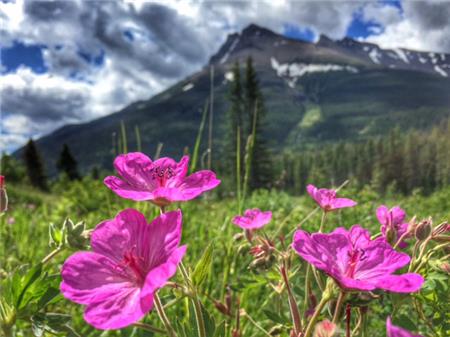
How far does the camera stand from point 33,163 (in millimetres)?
54969

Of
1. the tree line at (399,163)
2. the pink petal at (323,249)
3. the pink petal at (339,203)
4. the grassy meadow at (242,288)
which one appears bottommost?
the tree line at (399,163)

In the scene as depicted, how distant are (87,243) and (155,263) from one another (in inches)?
9.1

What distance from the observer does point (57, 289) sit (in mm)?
948

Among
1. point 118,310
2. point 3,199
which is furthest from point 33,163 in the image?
point 118,310

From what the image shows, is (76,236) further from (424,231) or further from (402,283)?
(424,231)

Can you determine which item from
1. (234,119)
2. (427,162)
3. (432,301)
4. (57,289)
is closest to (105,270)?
(57,289)

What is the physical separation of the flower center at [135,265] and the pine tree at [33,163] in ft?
190

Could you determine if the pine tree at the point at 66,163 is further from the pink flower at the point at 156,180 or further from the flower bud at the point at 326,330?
the flower bud at the point at 326,330

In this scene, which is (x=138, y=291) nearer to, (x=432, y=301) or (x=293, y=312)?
(x=293, y=312)

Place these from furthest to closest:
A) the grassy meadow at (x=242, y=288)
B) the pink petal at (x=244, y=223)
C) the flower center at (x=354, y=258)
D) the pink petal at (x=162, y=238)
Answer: the pink petal at (x=244, y=223), the grassy meadow at (x=242, y=288), the flower center at (x=354, y=258), the pink petal at (x=162, y=238)

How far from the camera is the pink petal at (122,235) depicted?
838mm

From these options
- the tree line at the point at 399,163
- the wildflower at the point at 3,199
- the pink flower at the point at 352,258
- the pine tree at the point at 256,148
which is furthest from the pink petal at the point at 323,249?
the tree line at the point at 399,163

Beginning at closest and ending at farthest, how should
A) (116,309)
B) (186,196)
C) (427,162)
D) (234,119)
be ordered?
(116,309) → (186,196) → (234,119) → (427,162)

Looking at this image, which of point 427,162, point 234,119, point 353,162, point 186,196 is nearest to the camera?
point 186,196
